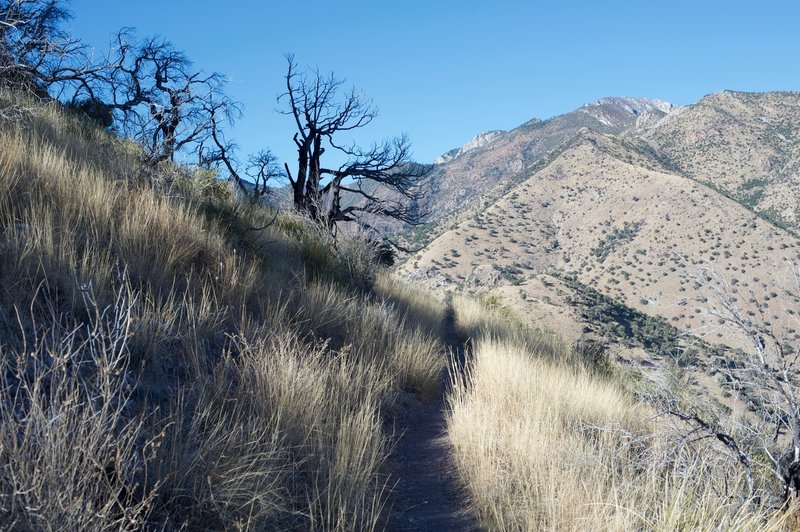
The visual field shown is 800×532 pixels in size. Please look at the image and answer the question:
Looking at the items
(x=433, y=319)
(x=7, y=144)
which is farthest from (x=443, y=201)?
(x=7, y=144)

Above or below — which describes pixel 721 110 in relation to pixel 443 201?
above

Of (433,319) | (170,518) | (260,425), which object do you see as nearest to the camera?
(170,518)

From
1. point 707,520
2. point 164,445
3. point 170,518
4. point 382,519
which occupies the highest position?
point 707,520

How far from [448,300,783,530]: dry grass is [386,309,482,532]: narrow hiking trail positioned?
0.14 metres

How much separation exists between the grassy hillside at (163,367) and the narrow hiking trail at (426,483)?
0.62 feet

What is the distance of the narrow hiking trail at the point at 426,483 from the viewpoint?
364 cm

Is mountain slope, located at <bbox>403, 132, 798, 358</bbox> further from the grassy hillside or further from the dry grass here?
the grassy hillside

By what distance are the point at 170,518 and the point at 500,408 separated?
344cm

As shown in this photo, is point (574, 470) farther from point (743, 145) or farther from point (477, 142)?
point (477, 142)

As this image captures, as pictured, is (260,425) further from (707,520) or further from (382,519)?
(707,520)

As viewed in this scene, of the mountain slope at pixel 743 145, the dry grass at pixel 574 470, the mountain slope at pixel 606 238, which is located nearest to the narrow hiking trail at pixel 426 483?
the dry grass at pixel 574 470

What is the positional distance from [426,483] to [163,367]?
211cm

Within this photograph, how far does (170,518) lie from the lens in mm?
2543

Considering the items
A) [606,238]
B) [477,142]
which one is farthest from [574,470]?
[477,142]
